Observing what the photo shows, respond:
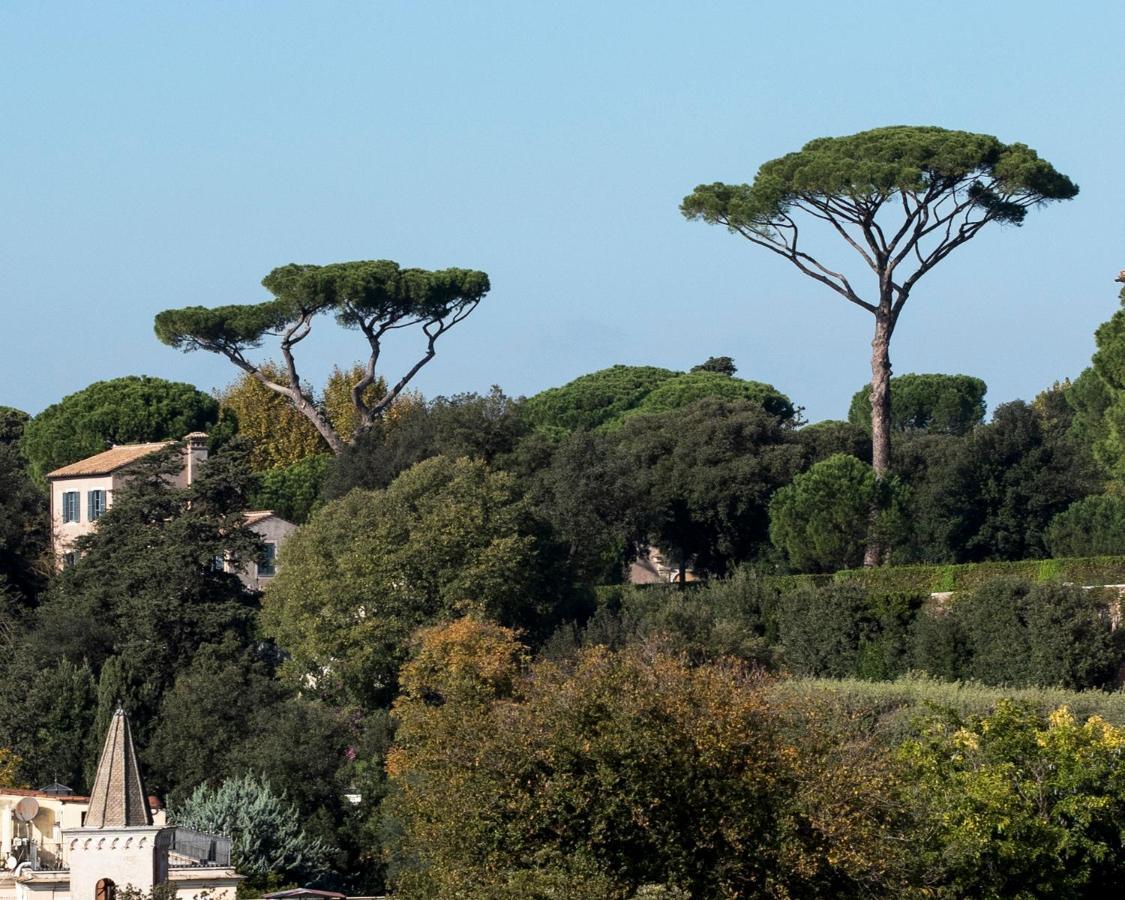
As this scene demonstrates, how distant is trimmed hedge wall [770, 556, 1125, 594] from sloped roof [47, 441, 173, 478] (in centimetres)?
2074

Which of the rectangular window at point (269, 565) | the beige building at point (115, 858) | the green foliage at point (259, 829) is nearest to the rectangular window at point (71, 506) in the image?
the rectangular window at point (269, 565)

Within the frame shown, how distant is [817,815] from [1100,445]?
27813mm

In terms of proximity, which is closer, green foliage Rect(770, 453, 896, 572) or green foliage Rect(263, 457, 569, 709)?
green foliage Rect(263, 457, 569, 709)

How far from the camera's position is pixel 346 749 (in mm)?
46594

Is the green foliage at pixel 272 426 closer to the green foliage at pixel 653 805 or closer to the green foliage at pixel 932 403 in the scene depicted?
the green foliage at pixel 932 403

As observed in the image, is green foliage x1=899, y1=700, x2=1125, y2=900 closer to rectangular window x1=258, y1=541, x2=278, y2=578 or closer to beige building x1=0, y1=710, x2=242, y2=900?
beige building x1=0, y1=710, x2=242, y2=900

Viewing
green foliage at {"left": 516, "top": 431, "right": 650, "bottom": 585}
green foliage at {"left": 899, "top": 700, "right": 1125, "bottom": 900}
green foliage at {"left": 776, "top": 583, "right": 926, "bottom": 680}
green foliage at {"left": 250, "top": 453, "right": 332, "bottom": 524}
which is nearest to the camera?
green foliage at {"left": 899, "top": 700, "right": 1125, "bottom": 900}

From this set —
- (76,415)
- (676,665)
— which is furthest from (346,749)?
(76,415)

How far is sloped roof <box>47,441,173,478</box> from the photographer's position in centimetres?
6322

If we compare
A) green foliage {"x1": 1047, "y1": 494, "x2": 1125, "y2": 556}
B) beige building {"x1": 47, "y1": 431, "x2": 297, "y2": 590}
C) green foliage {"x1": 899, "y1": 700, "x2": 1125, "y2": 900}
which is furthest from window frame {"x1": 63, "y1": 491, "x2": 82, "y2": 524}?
green foliage {"x1": 899, "y1": 700, "x2": 1125, "y2": 900}

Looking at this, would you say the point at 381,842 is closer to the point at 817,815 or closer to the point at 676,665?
the point at 676,665

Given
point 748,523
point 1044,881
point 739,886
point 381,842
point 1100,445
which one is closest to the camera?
point 739,886

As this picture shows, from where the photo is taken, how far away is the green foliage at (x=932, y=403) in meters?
97.8

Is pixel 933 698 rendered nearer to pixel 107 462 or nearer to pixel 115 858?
pixel 115 858
